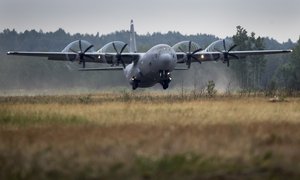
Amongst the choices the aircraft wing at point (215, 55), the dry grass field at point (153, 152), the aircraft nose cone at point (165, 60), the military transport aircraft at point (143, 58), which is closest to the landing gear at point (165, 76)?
the military transport aircraft at point (143, 58)

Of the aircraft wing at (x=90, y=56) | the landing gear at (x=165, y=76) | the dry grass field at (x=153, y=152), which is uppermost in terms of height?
the aircraft wing at (x=90, y=56)

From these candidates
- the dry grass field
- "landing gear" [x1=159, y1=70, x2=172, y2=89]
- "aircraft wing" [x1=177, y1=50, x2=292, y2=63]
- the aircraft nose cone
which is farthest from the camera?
"aircraft wing" [x1=177, y1=50, x2=292, y2=63]

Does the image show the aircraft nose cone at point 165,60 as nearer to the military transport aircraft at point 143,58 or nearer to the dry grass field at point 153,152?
the military transport aircraft at point 143,58

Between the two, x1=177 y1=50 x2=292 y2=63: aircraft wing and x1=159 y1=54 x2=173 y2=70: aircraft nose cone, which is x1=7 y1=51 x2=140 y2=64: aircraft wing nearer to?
x1=177 y1=50 x2=292 y2=63: aircraft wing

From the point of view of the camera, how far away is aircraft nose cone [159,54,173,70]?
49.3 meters

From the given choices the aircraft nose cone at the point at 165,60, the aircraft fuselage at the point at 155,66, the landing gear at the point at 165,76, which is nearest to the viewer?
the aircraft nose cone at the point at 165,60

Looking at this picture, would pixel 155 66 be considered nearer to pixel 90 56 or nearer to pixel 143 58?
pixel 143 58

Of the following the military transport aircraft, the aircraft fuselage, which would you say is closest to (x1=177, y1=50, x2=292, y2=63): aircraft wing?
the military transport aircraft

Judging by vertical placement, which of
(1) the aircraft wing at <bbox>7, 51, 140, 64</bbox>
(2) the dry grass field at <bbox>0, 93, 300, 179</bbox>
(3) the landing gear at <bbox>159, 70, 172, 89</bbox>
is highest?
(1) the aircraft wing at <bbox>7, 51, 140, 64</bbox>

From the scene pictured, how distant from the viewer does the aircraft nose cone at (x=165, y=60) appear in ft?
162

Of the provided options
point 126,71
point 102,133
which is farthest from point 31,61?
point 102,133

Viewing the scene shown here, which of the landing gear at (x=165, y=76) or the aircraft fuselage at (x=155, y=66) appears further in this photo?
the landing gear at (x=165, y=76)

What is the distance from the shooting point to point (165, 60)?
1939 inches

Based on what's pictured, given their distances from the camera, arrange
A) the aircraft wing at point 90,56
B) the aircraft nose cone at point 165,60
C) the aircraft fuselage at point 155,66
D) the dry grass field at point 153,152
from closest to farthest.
Result: 1. the dry grass field at point 153,152
2. the aircraft nose cone at point 165,60
3. the aircraft fuselage at point 155,66
4. the aircraft wing at point 90,56
